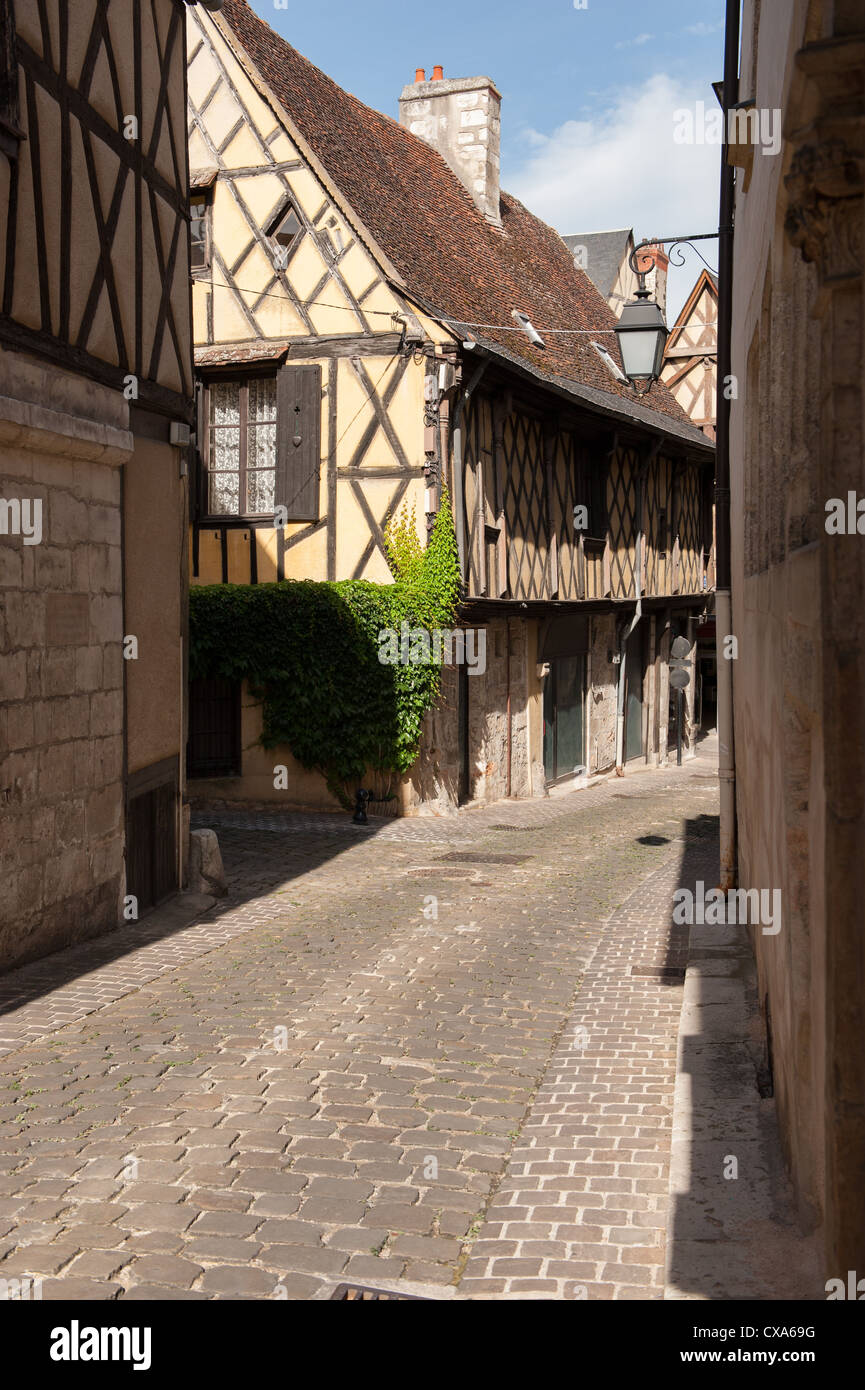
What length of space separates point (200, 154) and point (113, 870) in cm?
996

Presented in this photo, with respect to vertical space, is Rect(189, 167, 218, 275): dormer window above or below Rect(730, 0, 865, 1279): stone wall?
above

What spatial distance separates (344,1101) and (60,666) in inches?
130

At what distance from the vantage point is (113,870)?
7.97m

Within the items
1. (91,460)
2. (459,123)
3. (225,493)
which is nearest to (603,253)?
(459,123)

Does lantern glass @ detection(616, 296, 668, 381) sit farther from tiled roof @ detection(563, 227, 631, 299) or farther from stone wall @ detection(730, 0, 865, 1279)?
tiled roof @ detection(563, 227, 631, 299)

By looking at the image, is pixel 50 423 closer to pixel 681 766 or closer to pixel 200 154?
pixel 200 154

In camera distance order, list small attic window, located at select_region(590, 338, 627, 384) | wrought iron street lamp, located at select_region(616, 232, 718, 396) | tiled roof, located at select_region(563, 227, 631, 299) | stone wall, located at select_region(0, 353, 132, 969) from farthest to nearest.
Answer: tiled roof, located at select_region(563, 227, 631, 299) < small attic window, located at select_region(590, 338, 627, 384) < wrought iron street lamp, located at select_region(616, 232, 718, 396) < stone wall, located at select_region(0, 353, 132, 969)

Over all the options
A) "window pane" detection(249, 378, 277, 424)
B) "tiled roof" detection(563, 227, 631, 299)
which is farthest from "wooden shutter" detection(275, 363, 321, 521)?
"tiled roof" detection(563, 227, 631, 299)

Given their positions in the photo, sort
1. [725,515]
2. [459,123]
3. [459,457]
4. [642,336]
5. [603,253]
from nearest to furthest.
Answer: [725,515] → [642,336] → [459,457] → [459,123] → [603,253]

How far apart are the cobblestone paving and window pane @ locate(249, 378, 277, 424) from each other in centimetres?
699

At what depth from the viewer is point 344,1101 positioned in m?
5.09

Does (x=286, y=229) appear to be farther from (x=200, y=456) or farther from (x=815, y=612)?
(x=815, y=612)

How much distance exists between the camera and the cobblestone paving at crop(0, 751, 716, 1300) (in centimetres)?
376

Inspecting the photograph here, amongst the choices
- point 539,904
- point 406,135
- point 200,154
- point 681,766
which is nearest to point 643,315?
point 539,904
